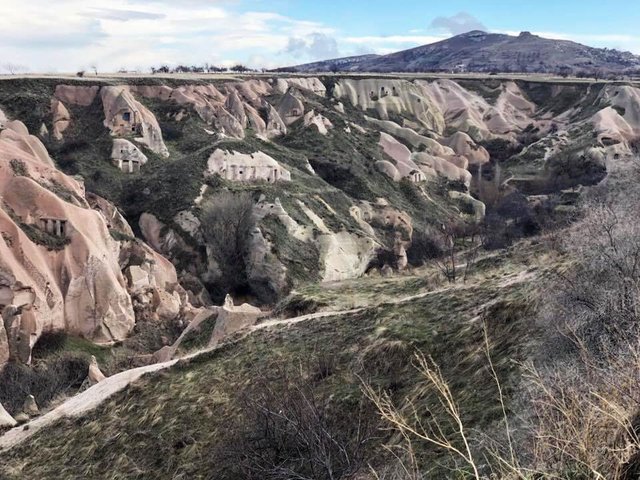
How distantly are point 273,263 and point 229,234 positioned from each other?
12.9 feet

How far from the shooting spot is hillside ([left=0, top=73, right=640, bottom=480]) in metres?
9.04

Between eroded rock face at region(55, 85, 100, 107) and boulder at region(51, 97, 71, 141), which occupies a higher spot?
eroded rock face at region(55, 85, 100, 107)

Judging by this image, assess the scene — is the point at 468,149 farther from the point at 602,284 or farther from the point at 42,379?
the point at 602,284

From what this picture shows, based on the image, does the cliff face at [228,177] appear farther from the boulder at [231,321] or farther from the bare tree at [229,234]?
the boulder at [231,321]

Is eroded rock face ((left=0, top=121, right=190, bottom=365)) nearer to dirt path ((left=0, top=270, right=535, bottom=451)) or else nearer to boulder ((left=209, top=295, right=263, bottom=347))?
boulder ((left=209, top=295, right=263, bottom=347))

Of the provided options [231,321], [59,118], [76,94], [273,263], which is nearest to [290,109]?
[76,94]

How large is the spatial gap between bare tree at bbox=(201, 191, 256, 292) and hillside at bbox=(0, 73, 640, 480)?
0.15m

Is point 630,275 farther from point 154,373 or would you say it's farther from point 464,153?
point 464,153

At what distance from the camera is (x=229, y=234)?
40.6 metres

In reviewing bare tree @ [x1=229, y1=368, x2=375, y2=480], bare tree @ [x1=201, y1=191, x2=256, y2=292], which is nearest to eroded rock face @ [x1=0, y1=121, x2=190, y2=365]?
bare tree @ [x1=201, y1=191, x2=256, y2=292]

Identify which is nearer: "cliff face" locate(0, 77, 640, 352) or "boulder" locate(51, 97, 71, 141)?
"cliff face" locate(0, 77, 640, 352)

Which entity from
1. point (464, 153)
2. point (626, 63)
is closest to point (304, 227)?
point (464, 153)

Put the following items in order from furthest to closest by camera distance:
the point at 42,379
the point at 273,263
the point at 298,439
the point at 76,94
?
the point at 76,94 < the point at 273,263 < the point at 42,379 < the point at 298,439

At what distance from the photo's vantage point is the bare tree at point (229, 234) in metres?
39.4
